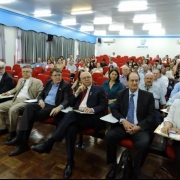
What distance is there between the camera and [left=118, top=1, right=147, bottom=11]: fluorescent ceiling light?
5.73 meters

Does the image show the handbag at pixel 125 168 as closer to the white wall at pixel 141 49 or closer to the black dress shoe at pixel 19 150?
the black dress shoe at pixel 19 150

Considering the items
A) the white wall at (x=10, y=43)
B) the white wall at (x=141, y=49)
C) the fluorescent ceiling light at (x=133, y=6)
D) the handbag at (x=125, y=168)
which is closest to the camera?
the handbag at (x=125, y=168)

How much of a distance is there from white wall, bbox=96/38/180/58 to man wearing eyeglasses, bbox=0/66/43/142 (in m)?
13.4

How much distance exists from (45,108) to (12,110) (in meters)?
0.54

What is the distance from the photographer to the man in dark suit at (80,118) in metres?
2.24

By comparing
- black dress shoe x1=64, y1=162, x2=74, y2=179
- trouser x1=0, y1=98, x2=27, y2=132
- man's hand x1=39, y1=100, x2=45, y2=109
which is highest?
man's hand x1=39, y1=100, x2=45, y2=109

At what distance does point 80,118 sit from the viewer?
2.39m

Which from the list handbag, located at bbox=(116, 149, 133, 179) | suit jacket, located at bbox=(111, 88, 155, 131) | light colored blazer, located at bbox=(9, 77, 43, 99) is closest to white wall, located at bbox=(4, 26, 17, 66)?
light colored blazer, located at bbox=(9, 77, 43, 99)

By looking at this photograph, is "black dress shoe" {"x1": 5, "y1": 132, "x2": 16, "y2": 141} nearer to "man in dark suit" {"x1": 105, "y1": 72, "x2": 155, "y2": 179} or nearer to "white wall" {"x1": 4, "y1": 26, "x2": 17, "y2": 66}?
"man in dark suit" {"x1": 105, "y1": 72, "x2": 155, "y2": 179}

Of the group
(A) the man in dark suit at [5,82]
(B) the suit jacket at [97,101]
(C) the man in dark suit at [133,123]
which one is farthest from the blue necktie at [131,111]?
(A) the man in dark suit at [5,82]

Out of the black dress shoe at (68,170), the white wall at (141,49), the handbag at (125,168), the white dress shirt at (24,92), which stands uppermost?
the white wall at (141,49)

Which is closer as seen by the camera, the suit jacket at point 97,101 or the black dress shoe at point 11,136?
the suit jacket at point 97,101

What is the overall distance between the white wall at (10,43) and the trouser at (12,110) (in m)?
5.18

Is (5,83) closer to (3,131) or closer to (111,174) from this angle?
(3,131)
